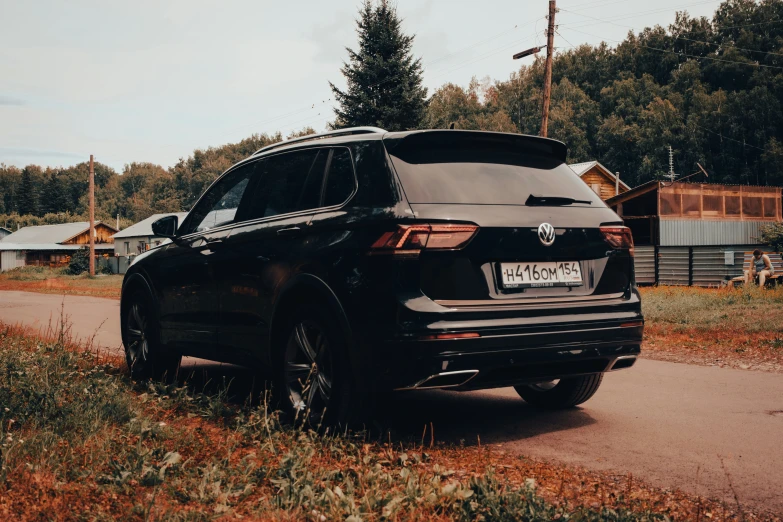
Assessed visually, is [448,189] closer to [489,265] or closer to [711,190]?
[489,265]

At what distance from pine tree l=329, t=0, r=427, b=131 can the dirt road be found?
31.7 metres

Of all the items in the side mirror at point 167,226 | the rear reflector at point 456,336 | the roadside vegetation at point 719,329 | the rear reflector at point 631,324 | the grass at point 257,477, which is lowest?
the roadside vegetation at point 719,329

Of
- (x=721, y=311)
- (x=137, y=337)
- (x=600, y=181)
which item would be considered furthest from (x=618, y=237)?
(x=600, y=181)

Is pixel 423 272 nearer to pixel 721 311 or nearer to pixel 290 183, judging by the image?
pixel 290 183

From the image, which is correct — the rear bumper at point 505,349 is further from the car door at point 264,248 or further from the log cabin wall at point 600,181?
the log cabin wall at point 600,181

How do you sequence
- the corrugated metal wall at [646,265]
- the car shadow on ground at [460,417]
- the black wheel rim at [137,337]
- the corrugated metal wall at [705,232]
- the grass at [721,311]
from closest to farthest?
the car shadow on ground at [460,417]
the black wheel rim at [137,337]
the grass at [721,311]
the corrugated metal wall at [646,265]
the corrugated metal wall at [705,232]

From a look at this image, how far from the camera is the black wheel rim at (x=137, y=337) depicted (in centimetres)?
702

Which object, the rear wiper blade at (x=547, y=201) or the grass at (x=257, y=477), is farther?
the rear wiper blade at (x=547, y=201)

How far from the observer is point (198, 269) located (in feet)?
20.1

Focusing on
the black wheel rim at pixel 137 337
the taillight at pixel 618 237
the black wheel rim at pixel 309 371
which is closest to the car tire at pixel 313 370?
the black wheel rim at pixel 309 371

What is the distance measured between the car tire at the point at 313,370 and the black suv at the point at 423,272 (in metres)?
0.01

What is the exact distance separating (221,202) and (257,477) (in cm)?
303

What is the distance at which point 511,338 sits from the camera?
14.2 ft

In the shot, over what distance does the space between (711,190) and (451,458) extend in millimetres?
38148
